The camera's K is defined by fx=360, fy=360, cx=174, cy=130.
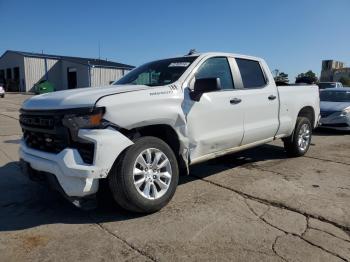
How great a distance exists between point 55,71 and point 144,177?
151 ft

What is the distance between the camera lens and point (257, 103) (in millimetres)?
5508

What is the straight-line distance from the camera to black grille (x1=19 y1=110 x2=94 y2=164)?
3518mm

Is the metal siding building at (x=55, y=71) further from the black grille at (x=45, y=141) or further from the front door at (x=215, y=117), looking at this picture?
the black grille at (x=45, y=141)

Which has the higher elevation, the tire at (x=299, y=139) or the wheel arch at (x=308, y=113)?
the wheel arch at (x=308, y=113)

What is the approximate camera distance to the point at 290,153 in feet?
22.6

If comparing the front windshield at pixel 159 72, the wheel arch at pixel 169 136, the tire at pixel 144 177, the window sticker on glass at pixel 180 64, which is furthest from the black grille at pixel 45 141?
the window sticker on glass at pixel 180 64

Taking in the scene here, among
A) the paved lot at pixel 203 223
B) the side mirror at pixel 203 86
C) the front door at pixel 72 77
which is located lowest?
the paved lot at pixel 203 223

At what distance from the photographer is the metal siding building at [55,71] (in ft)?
141

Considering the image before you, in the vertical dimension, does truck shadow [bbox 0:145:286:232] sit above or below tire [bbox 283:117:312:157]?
below

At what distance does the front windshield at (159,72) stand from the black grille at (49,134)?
144cm

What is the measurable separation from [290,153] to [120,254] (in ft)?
15.4

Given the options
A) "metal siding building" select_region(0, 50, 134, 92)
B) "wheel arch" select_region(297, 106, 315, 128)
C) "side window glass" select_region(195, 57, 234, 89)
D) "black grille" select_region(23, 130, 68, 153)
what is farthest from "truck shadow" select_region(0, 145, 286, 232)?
"metal siding building" select_region(0, 50, 134, 92)

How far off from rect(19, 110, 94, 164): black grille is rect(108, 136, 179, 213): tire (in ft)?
1.18

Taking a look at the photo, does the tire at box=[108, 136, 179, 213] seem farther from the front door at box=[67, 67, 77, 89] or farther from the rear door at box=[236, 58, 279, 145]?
the front door at box=[67, 67, 77, 89]
